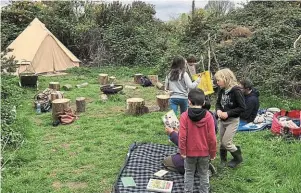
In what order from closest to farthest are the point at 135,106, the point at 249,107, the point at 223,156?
the point at 223,156, the point at 249,107, the point at 135,106

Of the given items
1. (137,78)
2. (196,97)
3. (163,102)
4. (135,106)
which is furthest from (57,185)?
(137,78)

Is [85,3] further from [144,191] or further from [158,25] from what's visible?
[144,191]

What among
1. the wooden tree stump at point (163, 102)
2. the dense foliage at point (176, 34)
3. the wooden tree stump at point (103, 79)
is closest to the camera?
the wooden tree stump at point (163, 102)

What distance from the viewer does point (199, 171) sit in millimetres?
4867

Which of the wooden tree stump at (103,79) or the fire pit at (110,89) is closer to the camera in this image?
the fire pit at (110,89)

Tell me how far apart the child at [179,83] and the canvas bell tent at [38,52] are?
375 inches

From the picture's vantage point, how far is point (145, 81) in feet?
43.2

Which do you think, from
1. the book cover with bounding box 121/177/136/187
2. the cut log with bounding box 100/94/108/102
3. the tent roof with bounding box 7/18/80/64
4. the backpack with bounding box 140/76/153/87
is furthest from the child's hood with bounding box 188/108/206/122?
the tent roof with bounding box 7/18/80/64

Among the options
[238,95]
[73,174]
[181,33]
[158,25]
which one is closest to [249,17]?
[181,33]

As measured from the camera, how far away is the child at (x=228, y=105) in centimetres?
539

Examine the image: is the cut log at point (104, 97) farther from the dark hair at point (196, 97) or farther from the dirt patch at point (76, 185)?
the dark hair at point (196, 97)

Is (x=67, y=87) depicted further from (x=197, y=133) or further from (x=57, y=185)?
(x=197, y=133)

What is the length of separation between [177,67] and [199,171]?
237 centimetres

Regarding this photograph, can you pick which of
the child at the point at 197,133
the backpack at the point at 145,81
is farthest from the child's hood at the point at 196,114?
the backpack at the point at 145,81
